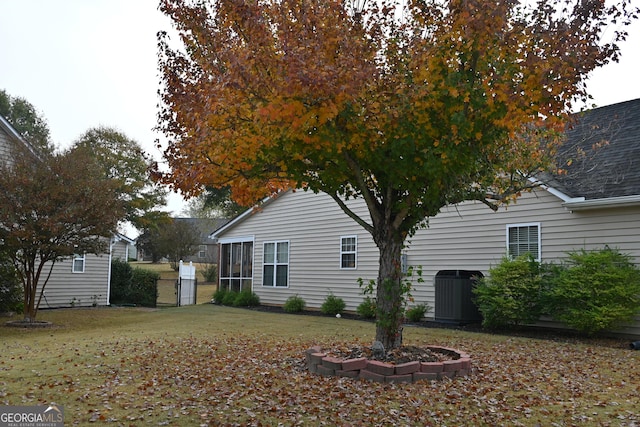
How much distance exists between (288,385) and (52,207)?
9.21 metres

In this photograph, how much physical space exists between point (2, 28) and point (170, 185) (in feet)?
22.3

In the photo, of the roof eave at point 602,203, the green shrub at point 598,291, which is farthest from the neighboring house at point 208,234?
the green shrub at point 598,291

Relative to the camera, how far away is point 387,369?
260 inches

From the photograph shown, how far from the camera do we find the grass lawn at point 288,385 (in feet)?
17.4

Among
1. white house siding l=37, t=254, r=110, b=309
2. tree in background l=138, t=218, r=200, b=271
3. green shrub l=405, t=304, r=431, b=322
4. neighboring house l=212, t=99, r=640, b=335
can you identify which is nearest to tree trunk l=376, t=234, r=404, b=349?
neighboring house l=212, t=99, r=640, b=335

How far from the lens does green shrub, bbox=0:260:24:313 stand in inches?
614

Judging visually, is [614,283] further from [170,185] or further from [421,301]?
[170,185]

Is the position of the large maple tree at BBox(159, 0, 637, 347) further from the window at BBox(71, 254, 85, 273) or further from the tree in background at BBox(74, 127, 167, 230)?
the tree in background at BBox(74, 127, 167, 230)

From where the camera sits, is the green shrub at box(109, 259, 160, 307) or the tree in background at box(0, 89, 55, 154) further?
the tree in background at box(0, 89, 55, 154)

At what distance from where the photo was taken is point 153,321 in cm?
1553

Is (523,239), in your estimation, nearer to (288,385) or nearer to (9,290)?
(288,385)

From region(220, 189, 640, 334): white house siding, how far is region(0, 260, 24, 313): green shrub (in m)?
8.02

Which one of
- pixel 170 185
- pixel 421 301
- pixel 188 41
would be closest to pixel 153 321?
pixel 421 301

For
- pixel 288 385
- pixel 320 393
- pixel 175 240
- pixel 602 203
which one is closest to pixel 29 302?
pixel 288 385
